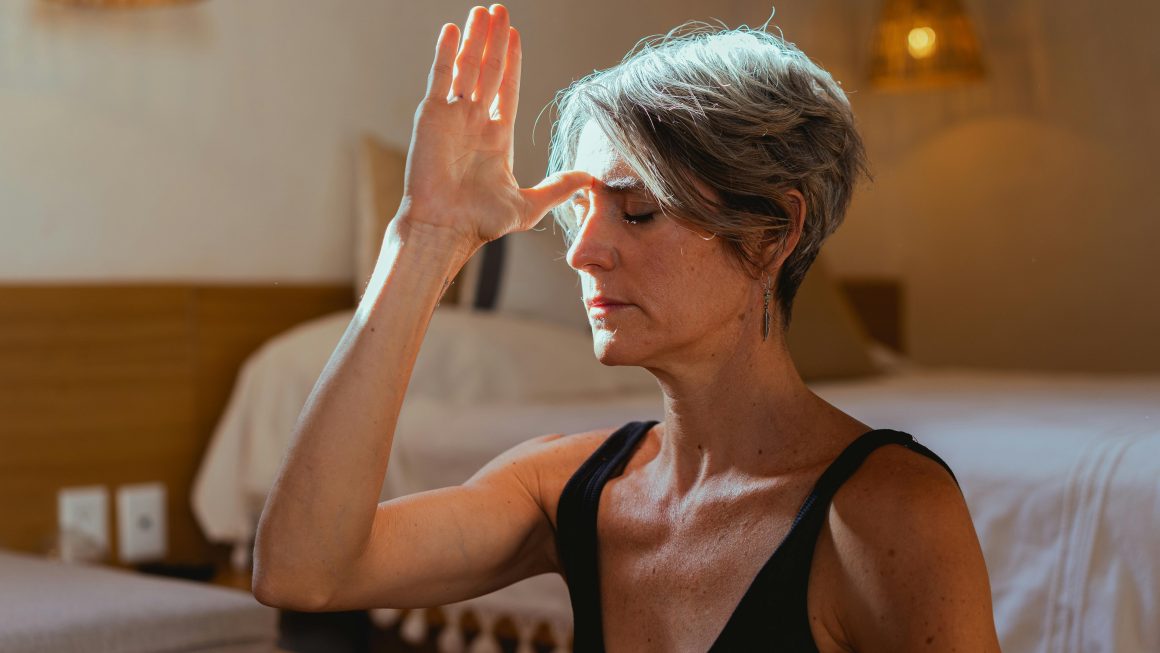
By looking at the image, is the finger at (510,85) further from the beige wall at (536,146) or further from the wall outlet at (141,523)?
the wall outlet at (141,523)

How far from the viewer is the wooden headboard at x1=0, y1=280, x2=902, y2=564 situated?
7.17 feet

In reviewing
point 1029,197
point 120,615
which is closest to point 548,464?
point 120,615

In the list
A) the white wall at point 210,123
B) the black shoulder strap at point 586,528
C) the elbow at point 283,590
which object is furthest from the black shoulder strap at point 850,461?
the white wall at point 210,123

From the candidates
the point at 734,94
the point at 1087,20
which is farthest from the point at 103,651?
the point at 1087,20

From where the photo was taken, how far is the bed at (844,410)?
154 centimetres

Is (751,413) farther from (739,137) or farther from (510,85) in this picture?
(510,85)

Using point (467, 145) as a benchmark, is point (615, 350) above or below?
below

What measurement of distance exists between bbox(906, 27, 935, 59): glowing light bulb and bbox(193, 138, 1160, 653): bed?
3.25 feet

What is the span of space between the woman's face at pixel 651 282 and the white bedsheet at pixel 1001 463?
69 cm

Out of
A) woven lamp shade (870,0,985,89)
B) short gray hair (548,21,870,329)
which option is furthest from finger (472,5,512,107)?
woven lamp shade (870,0,985,89)

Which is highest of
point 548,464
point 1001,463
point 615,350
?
point 615,350

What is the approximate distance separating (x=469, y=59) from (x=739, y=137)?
0.22 metres

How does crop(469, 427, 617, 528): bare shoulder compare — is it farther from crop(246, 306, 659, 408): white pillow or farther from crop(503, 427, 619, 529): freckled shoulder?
crop(246, 306, 659, 408): white pillow

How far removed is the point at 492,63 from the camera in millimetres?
1031
